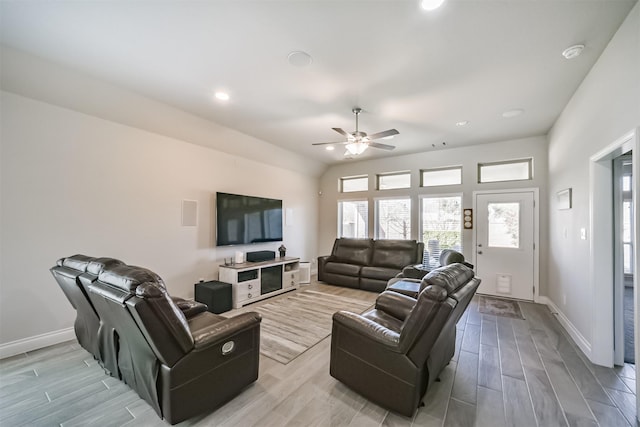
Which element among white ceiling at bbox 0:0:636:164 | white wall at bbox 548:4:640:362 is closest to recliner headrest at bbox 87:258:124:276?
white ceiling at bbox 0:0:636:164

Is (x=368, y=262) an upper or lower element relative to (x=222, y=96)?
lower

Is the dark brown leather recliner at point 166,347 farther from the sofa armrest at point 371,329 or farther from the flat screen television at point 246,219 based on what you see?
the flat screen television at point 246,219

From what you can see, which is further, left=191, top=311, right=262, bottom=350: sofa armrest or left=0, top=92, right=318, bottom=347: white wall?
left=0, top=92, right=318, bottom=347: white wall

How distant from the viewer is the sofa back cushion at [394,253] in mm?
5371

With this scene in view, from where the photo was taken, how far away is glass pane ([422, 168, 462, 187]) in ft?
18.4

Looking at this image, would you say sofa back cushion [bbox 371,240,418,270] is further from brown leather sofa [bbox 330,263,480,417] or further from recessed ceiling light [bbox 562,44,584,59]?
recessed ceiling light [bbox 562,44,584,59]

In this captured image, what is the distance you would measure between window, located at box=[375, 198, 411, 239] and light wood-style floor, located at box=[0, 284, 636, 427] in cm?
351

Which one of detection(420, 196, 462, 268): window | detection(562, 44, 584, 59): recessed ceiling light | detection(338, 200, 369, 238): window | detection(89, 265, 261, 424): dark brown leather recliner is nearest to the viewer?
detection(89, 265, 261, 424): dark brown leather recliner

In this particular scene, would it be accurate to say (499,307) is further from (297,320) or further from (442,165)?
(297,320)

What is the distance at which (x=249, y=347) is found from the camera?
2.10m

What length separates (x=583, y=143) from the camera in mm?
2934

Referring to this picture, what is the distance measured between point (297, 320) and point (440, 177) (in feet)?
14.6

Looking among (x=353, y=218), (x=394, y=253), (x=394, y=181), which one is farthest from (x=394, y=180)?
(x=394, y=253)

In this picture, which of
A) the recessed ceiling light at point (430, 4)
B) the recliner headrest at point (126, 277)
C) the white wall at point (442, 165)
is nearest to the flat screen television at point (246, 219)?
the white wall at point (442, 165)
